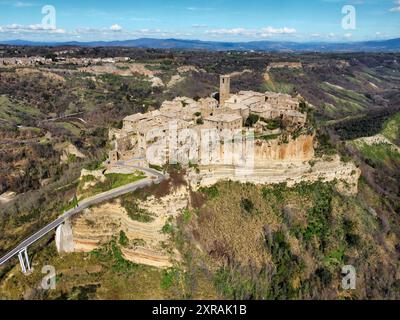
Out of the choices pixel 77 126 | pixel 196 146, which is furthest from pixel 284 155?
pixel 77 126

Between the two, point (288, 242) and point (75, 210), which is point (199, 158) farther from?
point (75, 210)

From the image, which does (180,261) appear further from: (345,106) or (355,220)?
(345,106)

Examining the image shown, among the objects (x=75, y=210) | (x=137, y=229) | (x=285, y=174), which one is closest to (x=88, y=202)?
(x=75, y=210)

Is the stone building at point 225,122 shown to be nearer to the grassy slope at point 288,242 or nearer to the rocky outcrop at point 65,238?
the grassy slope at point 288,242

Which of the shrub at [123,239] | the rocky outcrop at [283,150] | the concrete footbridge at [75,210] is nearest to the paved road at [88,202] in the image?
the concrete footbridge at [75,210]

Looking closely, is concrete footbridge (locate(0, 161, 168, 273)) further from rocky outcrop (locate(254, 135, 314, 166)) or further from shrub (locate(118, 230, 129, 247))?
rocky outcrop (locate(254, 135, 314, 166))

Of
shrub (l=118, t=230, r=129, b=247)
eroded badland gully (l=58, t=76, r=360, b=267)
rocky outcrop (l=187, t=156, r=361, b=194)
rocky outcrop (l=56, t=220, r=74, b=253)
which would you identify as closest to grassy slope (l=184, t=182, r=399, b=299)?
rocky outcrop (l=187, t=156, r=361, b=194)

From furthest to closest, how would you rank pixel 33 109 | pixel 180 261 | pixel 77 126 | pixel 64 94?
1. pixel 64 94
2. pixel 33 109
3. pixel 77 126
4. pixel 180 261
